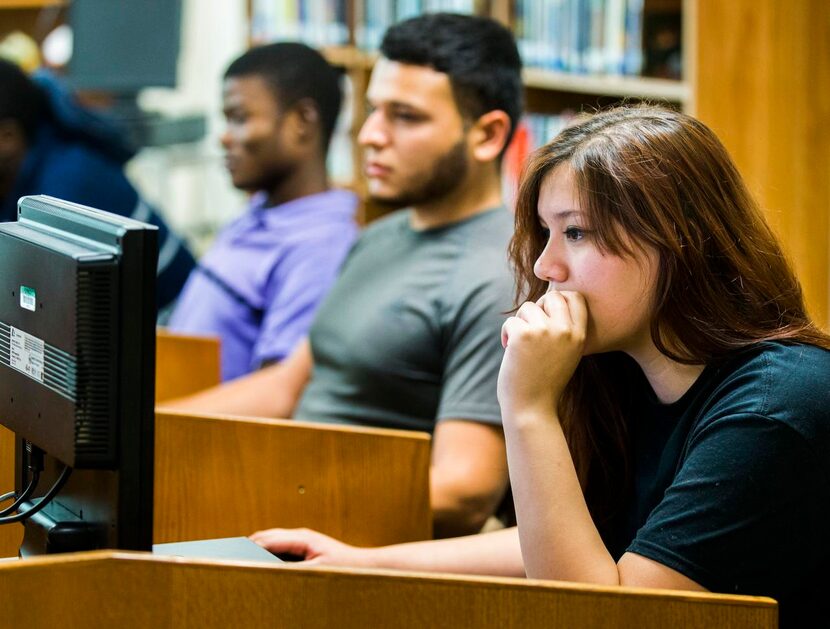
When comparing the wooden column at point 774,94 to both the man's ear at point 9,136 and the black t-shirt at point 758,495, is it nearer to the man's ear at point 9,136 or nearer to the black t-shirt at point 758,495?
the black t-shirt at point 758,495

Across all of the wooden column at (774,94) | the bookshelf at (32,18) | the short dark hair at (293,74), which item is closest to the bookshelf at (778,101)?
the wooden column at (774,94)

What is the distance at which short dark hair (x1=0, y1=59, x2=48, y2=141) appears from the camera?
3.15m

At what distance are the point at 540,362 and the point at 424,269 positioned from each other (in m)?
0.84

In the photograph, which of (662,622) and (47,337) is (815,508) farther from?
(47,337)

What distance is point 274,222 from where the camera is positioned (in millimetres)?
2744

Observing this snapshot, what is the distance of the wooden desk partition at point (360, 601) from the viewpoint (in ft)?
2.99

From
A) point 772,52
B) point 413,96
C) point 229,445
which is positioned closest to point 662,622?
point 229,445

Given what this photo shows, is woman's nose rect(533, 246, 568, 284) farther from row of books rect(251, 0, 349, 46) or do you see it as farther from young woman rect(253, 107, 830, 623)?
row of books rect(251, 0, 349, 46)

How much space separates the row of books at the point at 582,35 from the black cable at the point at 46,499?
7.20 ft

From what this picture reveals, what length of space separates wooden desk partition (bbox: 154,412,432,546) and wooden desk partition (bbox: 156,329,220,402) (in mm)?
682

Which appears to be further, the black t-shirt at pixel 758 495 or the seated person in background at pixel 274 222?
the seated person in background at pixel 274 222

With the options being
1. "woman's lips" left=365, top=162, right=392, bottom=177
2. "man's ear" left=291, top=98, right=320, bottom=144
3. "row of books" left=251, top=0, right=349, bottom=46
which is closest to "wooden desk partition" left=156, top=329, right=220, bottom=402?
"woman's lips" left=365, top=162, right=392, bottom=177

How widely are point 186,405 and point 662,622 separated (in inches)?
56.1

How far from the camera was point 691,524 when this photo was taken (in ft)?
3.51
